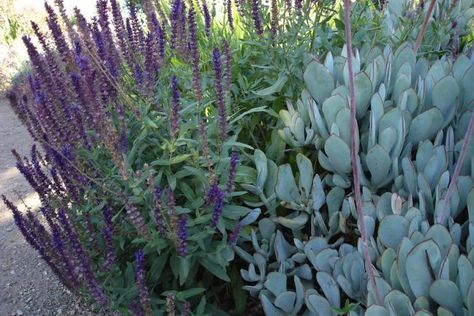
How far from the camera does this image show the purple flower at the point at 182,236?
180 cm

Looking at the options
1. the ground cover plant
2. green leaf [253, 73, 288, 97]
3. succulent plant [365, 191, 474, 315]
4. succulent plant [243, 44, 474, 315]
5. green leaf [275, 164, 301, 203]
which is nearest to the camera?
succulent plant [365, 191, 474, 315]

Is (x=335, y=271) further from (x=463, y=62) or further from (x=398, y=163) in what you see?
(x=463, y=62)

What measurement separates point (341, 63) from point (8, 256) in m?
2.41

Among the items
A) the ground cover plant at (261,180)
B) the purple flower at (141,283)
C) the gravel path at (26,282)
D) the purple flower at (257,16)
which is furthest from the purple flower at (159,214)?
the purple flower at (257,16)

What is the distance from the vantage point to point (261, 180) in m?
2.02


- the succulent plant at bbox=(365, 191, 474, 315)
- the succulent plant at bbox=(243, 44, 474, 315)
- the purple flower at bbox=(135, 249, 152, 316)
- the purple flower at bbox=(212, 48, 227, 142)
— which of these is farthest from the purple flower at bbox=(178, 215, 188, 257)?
the succulent plant at bbox=(365, 191, 474, 315)

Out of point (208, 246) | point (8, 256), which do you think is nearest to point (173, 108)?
point (208, 246)

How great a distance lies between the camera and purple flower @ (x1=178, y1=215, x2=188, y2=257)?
70.8 inches

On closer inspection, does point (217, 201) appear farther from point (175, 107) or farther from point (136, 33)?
point (136, 33)

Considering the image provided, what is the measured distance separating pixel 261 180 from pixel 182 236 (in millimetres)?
395

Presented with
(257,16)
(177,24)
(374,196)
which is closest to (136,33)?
(177,24)

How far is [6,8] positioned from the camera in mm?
9297

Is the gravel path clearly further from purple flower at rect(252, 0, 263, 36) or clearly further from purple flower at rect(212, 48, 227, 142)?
purple flower at rect(252, 0, 263, 36)

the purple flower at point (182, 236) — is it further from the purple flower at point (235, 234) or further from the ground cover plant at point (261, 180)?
the purple flower at point (235, 234)
